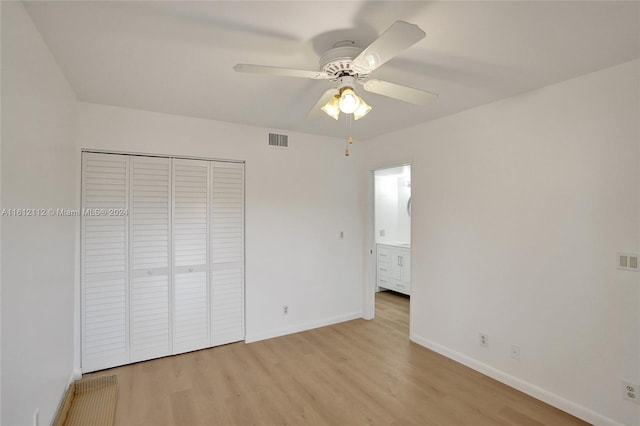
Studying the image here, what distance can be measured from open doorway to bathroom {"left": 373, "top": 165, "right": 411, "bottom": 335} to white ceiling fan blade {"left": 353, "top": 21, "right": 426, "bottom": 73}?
11.4 feet

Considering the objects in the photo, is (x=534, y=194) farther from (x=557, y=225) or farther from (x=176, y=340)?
(x=176, y=340)

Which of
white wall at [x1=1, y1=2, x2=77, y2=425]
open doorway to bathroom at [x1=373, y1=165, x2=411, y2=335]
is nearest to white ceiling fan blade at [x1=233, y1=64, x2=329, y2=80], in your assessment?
white wall at [x1=1, y1=2, x2=77, y2=425]

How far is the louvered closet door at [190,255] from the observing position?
123 inches

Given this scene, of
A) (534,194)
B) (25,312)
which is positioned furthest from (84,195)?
(534,194)

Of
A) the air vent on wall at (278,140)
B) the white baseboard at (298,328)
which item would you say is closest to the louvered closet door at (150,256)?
the white baseboard at (298,328)

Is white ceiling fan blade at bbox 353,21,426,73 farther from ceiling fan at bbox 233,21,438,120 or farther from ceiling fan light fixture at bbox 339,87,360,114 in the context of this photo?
ceiling fan light fixture at bbox 339,87,360,114

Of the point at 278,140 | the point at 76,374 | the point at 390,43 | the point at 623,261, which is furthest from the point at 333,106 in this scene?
the point at 76,374

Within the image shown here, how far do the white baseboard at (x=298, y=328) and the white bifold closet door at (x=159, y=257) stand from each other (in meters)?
0.17

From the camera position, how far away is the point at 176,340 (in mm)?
3139

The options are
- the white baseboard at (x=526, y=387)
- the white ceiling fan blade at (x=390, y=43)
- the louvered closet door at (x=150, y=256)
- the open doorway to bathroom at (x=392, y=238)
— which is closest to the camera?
the white ceiling fan blade at (x=390, y=43)

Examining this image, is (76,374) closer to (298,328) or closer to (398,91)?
(298,328)

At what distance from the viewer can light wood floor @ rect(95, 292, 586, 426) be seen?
2.20 metres

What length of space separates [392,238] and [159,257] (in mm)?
4140

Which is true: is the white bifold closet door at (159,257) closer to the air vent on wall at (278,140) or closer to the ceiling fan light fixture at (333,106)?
the air vent on wall at (278,140)
